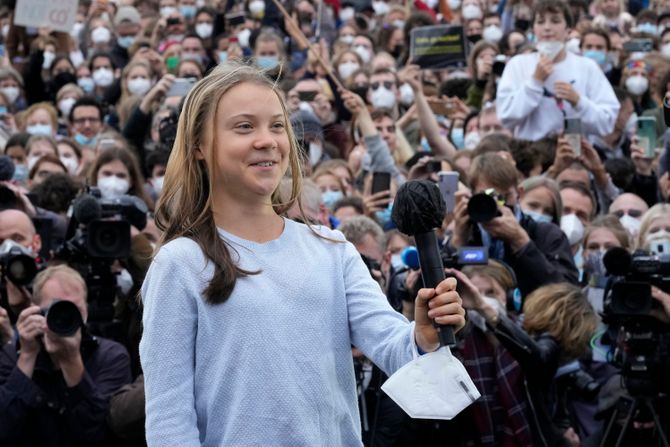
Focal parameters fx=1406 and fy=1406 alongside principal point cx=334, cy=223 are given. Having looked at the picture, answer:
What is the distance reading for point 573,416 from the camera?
713 cm

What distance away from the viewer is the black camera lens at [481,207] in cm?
703

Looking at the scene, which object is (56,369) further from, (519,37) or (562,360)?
(519,37)

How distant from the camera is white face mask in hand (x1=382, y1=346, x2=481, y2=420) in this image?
3221 millimetres

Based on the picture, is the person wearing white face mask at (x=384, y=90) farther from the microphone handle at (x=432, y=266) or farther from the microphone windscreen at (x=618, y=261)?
the microphone handle at (x=432, y=266)

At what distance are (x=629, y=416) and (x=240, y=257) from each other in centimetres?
345

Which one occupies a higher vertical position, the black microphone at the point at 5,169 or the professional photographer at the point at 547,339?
the black microphone at the point at 5,169

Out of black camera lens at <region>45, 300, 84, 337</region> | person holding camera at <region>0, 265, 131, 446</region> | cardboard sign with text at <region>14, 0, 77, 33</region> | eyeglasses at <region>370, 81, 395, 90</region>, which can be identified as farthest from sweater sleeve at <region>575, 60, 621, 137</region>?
cardboard sign with text at <region>14, 0, 77, 33</region>

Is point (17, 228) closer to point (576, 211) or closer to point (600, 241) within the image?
point (600, 241)

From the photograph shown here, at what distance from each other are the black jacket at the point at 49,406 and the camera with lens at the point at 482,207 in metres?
1.98

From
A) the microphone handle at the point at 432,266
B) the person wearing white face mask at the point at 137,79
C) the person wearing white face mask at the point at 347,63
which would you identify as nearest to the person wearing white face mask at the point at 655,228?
the microphone handle at the point at 432,266

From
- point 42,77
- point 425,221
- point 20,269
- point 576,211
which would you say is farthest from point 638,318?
point 42,77

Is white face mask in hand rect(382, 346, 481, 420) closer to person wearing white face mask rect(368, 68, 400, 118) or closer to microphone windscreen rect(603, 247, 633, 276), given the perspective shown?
microphone windscreen rect(603, 247, 633, 276)

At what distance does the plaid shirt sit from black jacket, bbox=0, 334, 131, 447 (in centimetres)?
174

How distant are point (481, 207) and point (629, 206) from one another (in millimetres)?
2373
